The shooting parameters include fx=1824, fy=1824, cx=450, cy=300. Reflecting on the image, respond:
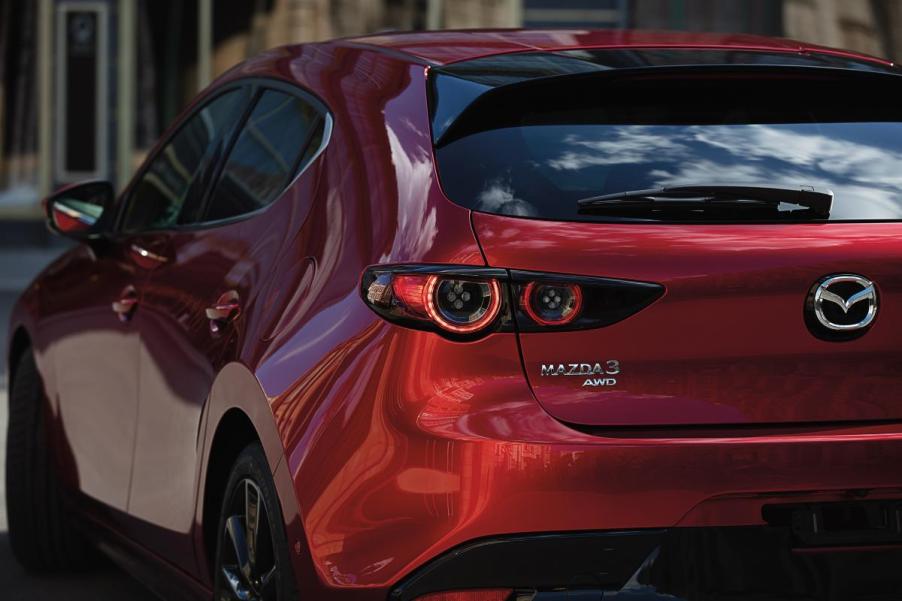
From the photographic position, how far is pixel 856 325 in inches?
128

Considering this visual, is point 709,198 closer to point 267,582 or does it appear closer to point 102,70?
point 267,582

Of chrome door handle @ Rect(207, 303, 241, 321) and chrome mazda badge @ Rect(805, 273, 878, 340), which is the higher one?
chrome mazda badge @ Rect(805, 273, 878, 340)

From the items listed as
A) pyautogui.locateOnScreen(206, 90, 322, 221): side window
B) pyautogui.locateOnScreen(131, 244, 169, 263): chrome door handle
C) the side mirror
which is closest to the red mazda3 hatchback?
pyautogui.locateOnScreen(206, 90, 322, 221): side window

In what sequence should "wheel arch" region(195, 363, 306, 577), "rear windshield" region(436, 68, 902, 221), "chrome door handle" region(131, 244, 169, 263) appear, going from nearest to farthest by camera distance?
"rear windshield" region(436, 68, 902, 221)
"wheel arch" region(195, 363, 306, 577)
"chrome door handle" region(131, 244, 169, 263)

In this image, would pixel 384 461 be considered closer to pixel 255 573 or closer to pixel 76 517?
Result: pixel 255 573

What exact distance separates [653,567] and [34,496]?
2.99 meters

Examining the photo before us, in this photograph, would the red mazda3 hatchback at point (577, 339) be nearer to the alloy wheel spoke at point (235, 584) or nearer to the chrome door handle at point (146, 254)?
the alloy wheel spoke at point (235, 584)

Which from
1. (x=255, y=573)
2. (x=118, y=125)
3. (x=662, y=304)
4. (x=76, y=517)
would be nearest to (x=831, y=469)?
(x=662, y=304)

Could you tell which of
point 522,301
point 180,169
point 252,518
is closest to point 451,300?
point 522,301

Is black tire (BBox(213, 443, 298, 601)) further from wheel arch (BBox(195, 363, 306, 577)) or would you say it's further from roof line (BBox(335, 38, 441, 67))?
roof line (BBox(335, 38, 441, 67))

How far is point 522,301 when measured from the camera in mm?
3182

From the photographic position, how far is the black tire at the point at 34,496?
222 inches

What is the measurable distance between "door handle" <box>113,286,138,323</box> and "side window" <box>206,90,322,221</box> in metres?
0.36

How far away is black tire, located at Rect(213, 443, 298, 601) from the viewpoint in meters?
3.54
